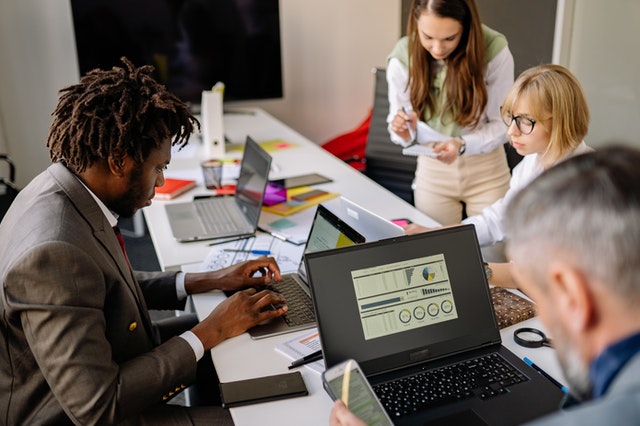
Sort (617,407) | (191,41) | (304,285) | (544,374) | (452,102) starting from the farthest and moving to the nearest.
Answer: (191,41)
(452,102)
(304,285)
(544,374)
(617,407)

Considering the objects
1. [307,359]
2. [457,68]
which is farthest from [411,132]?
[307,359]

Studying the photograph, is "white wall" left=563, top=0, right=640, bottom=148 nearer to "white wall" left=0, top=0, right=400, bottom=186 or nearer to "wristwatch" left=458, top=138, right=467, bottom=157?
"wristwatch" left=458, top=138, right=467, bottom=157

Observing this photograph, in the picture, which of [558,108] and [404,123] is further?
[404,123]

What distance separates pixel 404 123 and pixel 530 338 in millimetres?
1236

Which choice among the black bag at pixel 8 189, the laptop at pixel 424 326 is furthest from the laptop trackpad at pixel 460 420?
the black bag at pixel 8 189

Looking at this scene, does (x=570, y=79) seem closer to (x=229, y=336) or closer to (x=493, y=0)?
(x=229, y=336)

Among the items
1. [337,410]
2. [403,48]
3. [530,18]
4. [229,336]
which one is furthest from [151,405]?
[530,18]

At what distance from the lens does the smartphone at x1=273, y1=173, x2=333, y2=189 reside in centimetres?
273

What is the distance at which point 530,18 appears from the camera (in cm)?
334

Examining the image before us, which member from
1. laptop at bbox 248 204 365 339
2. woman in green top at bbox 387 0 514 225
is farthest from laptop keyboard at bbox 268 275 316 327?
woman in green top at bbox 387 0 514 225

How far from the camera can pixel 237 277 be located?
5.88 ft

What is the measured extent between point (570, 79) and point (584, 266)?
1.30 meters

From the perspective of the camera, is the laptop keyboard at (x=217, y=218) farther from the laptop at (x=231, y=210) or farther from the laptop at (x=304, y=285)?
the laptop at (x=304, y=285)

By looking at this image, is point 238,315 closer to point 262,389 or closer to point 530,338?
point 262,389
